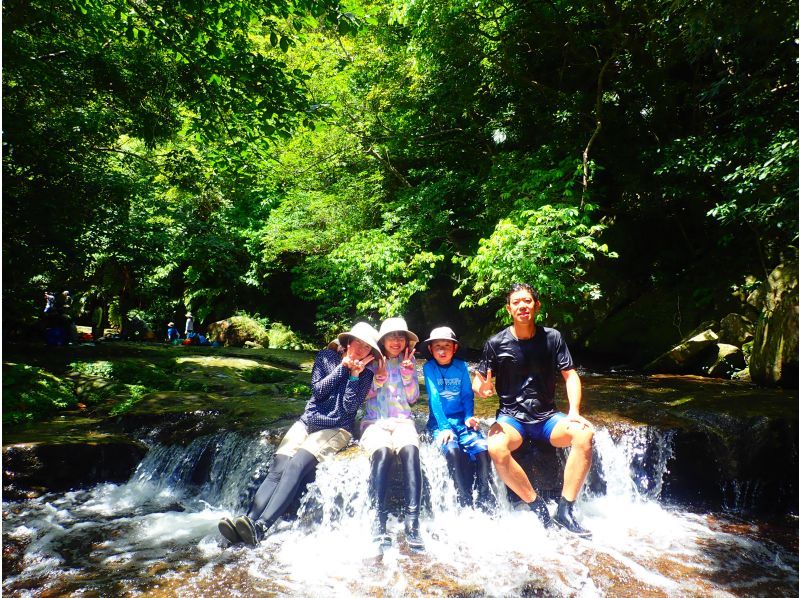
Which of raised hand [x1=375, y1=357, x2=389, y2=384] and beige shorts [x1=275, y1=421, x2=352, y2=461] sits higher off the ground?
raised hand [x1=375, y1=357, x2=389, y2=384]

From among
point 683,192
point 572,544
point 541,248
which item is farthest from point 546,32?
point 572,544

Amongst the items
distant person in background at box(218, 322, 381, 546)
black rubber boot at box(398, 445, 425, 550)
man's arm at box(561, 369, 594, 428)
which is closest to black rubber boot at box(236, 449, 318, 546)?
distant person in background at box(218, 322, 381, 546)

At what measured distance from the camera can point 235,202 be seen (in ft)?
60.6

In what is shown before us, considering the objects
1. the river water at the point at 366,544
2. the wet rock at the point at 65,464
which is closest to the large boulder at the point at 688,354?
the river water at the point at 366,544

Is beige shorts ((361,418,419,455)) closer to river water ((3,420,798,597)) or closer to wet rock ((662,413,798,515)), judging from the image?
river water ((3,420,798,597))

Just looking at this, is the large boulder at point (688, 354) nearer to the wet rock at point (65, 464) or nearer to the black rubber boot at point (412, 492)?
the black rubber boot at point (412, 492)

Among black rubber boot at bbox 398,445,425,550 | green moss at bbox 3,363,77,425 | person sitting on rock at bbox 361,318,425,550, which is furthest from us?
green moss at bbox 3,363,77,425

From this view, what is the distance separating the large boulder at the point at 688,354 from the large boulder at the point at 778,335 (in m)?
1.39

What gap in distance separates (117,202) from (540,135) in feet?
32.0

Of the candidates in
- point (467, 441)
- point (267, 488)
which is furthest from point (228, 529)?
point (467, 441)

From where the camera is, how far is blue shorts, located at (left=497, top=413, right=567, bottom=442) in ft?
14.0

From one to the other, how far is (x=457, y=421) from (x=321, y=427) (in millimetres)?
1246

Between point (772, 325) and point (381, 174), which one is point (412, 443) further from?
point (381, 174)

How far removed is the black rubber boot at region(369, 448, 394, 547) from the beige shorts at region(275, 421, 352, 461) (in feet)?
1.33
